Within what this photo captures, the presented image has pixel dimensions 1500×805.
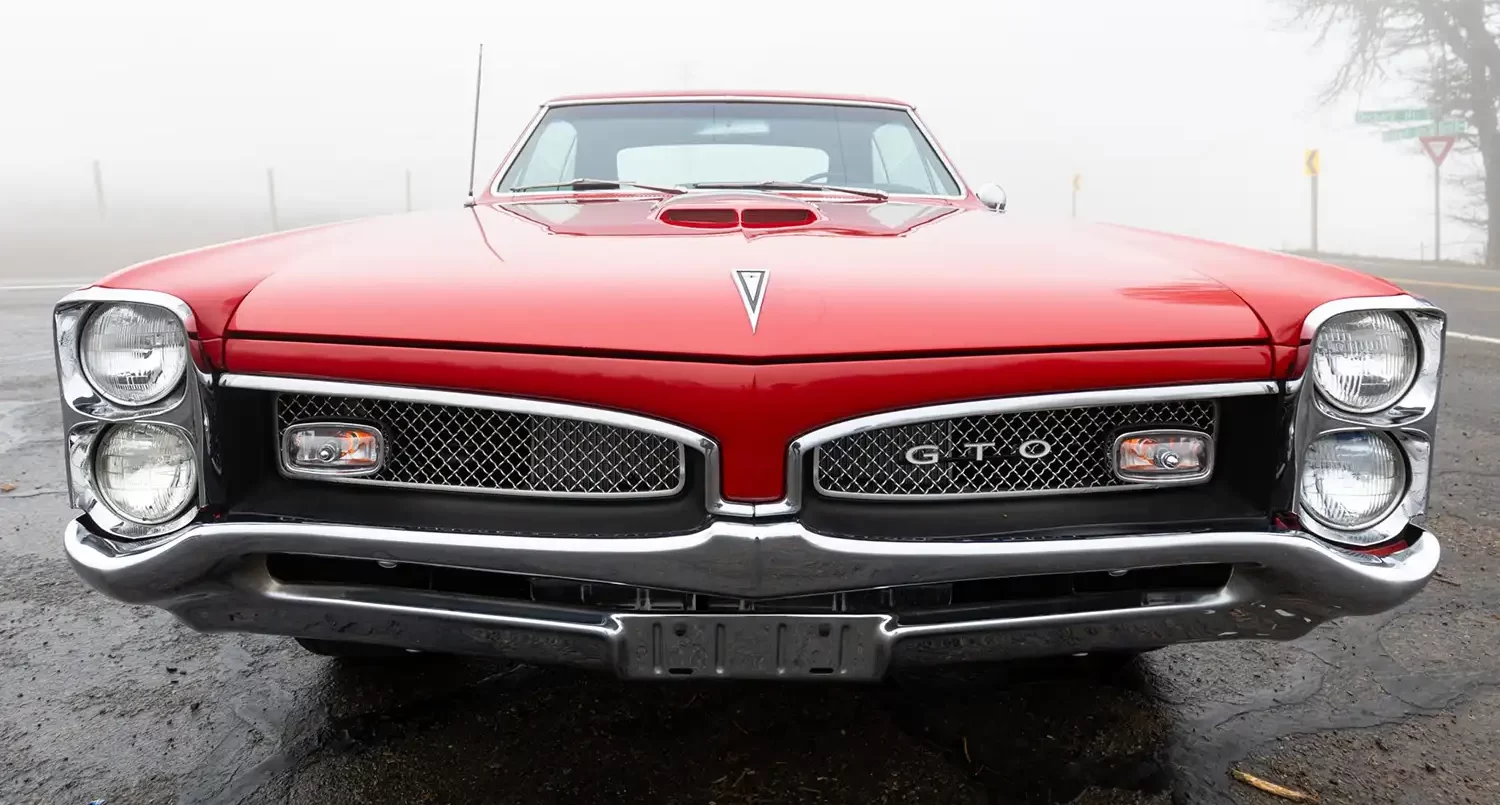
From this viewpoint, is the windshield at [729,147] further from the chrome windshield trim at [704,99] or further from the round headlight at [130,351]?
the round headlight at [130,351]

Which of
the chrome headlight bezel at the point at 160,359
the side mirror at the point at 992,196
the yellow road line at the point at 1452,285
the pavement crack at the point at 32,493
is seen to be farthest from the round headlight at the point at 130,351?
the yellow road line at the point at 1452,285

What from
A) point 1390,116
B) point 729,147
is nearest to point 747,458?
point 729,147

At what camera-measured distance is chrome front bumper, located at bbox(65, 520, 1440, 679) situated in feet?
4.52

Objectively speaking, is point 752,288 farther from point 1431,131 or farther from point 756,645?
point 1431,131

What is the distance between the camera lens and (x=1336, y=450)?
151cm

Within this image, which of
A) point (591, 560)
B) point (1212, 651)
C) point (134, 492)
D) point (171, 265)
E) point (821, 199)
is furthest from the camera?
point (821, 199)

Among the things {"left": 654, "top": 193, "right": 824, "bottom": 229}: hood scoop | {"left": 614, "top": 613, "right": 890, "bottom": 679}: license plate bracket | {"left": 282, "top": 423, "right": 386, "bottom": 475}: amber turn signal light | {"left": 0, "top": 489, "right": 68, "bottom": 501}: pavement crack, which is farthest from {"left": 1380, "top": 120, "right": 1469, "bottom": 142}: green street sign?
{"left": 282, "top": 423, "right": 386, "bottom": 475}: amber turn signal light

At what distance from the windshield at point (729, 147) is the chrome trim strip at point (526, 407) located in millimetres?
1430

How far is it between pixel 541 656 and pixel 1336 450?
Answer: 124 centimetres

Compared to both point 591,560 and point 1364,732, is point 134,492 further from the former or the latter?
point 1364,732

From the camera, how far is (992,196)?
2.89m

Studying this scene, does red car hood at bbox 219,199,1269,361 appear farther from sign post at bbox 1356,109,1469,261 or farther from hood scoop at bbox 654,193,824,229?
sign post at bbox 1356,109,1469,261

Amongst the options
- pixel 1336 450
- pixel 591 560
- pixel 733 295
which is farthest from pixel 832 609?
pixel 1336 450

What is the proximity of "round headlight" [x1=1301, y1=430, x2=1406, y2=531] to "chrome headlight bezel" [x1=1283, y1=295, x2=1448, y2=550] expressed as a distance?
14 mm
